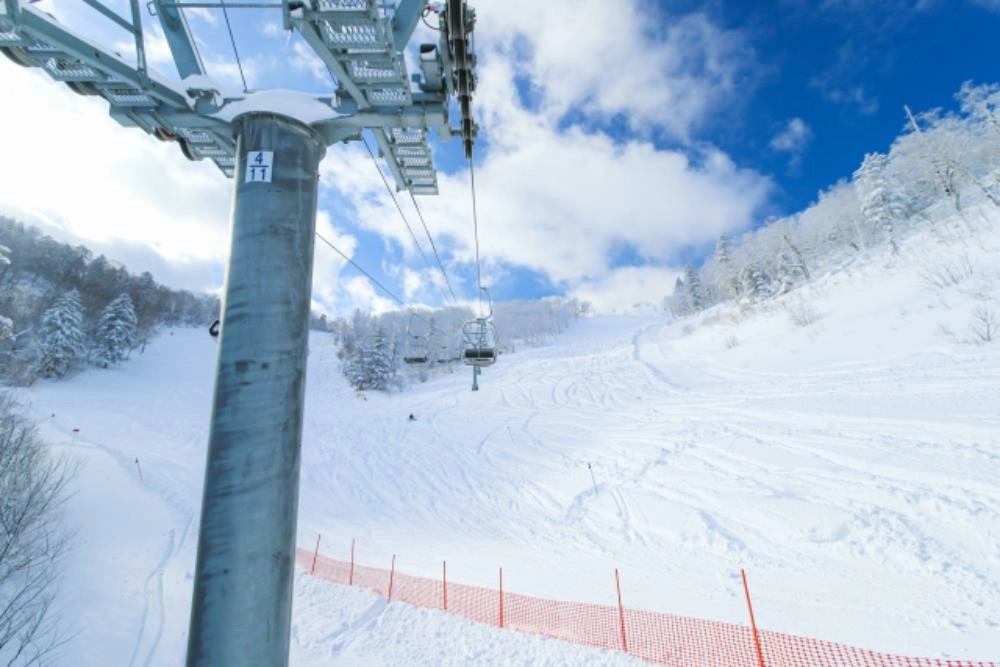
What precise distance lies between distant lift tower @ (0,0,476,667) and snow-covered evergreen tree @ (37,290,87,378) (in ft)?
188

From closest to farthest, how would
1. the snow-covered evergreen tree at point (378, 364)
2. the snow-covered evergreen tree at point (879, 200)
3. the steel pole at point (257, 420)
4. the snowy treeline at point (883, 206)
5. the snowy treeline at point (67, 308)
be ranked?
the steel pole at point (257, 420), the snowy treeline at point (883, 206), the snowy treeline at point (67, 308), the snow-covered evergreen tree at point (879, 200), the snow-covered evergreen tree at point (378, 364)

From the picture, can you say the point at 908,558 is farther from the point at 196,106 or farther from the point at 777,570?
the point at 196,106

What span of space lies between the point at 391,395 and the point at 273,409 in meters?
45.8

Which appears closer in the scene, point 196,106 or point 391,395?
point 196,106

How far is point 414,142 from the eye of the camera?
4.57m

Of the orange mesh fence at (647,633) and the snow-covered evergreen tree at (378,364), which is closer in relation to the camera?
the orange mesh fence at (647,633)

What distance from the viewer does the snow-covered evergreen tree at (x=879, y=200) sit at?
45031 mm

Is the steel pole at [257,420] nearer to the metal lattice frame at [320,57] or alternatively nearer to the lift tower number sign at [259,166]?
the lift tower number sign at [259,166]

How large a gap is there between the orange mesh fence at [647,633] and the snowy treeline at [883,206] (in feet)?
107

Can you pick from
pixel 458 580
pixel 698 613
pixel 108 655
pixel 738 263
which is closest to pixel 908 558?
pixel 698 613

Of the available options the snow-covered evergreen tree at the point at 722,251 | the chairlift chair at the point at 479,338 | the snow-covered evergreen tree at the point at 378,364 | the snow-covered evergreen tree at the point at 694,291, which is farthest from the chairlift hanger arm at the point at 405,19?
the snow-covered evergreen tree at the point at 694,291

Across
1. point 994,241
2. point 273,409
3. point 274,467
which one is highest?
point 994,241

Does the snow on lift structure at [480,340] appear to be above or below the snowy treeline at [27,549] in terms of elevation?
above

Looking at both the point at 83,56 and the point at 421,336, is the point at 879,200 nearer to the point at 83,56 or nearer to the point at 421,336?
the point at 421,336
